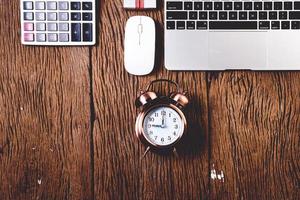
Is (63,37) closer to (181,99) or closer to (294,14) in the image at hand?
(181,99)

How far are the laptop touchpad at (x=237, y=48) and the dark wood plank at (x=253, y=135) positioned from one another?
A: 0.05 m

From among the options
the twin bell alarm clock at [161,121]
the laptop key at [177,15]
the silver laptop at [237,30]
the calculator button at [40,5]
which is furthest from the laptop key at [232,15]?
the calculator button at [40,5]

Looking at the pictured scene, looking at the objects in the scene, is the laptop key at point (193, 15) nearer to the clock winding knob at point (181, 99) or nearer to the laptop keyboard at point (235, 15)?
the laptop keyboard at point (235, 15)

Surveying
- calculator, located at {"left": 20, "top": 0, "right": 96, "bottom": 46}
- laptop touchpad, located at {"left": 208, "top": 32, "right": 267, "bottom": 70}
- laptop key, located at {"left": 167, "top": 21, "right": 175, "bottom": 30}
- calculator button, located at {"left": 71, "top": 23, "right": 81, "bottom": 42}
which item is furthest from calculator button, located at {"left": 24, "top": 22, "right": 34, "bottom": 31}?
laptop touchpad, located at {"left": 208, "top": 32, "right": 267, "bottom": 70}

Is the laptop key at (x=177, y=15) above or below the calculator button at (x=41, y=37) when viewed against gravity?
above

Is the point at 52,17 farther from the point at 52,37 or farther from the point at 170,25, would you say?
the point at 170,25

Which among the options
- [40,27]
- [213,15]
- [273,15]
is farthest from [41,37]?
[273,15]

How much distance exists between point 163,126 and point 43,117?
0.31m

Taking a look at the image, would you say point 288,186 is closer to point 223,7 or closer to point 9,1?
point 223,7

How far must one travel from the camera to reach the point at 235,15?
1071 mm

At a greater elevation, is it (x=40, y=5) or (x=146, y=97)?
(x=40, y=5)

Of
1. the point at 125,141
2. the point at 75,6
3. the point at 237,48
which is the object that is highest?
the point at 75,6

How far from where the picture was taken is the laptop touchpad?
1072 mm

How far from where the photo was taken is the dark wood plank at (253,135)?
3.62 ft
